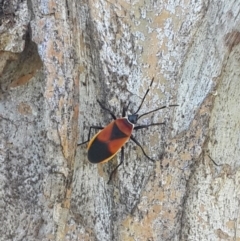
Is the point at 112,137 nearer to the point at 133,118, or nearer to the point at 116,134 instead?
the point at 116,134

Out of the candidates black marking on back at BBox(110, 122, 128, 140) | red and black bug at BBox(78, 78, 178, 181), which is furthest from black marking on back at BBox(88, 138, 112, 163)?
black marking on back at BBox(110, 122, 128, 140)

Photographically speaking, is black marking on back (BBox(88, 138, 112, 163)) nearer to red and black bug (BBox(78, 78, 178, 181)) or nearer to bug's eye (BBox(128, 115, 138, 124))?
red and black bug (BBox(78, 78, 178, 181))

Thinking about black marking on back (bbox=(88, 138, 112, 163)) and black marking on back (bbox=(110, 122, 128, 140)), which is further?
black marking on back (bbox=(110, 122, 128, 140))

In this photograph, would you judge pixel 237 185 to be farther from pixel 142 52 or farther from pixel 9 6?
pixel 9 6

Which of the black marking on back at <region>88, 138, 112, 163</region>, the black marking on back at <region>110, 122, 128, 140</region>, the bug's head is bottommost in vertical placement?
the black marking on back at <region>88, 138, 112, 163</region>

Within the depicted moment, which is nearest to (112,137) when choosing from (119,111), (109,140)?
(109,140)

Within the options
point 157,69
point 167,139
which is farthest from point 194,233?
point 157,69
